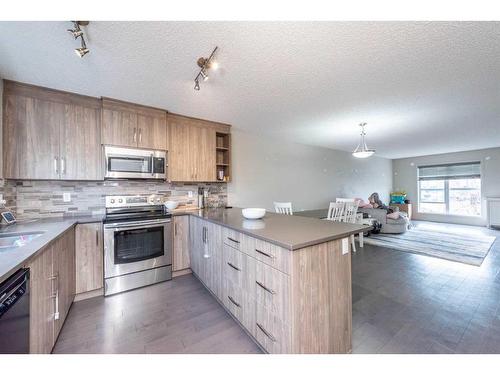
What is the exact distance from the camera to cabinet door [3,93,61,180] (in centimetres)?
204

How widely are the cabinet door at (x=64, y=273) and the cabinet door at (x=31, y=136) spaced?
32.3 inches

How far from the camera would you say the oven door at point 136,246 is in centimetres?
231

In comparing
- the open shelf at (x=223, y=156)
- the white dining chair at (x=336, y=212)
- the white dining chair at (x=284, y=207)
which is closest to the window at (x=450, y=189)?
the white dining chair at (x=336, y=212)

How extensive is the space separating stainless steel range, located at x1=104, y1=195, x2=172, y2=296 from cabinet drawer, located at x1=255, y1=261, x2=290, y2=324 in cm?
170

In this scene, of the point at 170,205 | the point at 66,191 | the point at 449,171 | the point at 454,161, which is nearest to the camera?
the point at 66,191

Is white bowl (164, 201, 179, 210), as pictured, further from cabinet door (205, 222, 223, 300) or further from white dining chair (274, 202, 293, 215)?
white dining chair (274, 202, 293, 215)

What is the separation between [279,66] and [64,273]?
2.77m

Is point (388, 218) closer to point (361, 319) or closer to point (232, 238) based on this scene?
point (361, 319)

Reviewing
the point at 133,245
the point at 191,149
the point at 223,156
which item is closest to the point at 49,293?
the point at 133,245

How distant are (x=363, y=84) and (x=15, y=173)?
3.88 metres

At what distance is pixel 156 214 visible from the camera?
8.84 feet

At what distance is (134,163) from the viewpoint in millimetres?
2680
